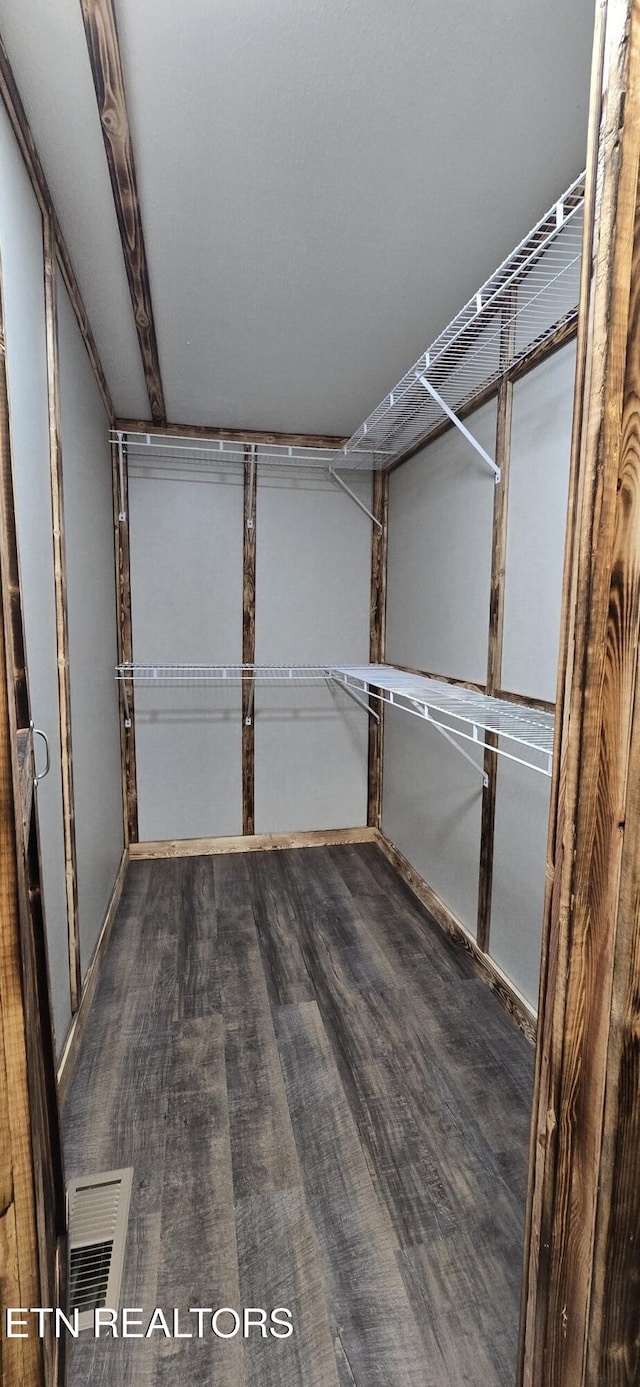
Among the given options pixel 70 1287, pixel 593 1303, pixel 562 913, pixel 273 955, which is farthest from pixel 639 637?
pixel 273 955

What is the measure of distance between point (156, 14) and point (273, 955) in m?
2.65

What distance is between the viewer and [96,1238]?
1364mm

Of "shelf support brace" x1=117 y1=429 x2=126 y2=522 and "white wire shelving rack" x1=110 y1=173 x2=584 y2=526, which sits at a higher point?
"white wire shelving rack" x1=110 y1=173 x2=584 y2=526

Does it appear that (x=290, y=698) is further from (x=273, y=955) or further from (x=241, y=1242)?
(x=241, y=1242)

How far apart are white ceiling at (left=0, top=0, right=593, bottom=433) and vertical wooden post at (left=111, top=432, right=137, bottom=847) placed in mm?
1043

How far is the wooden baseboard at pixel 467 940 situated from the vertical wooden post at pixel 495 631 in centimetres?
8

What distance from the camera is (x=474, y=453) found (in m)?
2.39

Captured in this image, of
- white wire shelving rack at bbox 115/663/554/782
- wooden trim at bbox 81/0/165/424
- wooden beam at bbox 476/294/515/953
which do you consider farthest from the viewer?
wooden beam at bbox 476/294/515/953

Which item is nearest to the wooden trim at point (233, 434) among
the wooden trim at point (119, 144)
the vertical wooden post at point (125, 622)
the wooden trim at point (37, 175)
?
the vertical wooden post at point (125, 622)

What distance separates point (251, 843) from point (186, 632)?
4.13 feet

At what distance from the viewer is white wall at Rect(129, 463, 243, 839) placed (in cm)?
328

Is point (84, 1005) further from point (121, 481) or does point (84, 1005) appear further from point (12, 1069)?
point (121, 481)

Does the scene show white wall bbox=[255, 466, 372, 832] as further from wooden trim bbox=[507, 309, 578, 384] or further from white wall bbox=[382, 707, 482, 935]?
wooden trim bbox=[507, 309, 578, 384]

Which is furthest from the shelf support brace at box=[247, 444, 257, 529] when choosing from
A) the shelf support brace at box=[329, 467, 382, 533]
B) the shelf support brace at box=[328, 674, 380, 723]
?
the shelf support brace at box=[328, 674, 380, 723]
